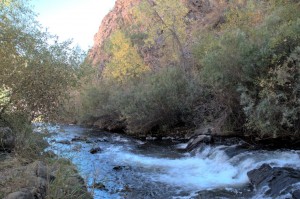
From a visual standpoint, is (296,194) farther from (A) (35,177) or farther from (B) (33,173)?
(B) (33,173)

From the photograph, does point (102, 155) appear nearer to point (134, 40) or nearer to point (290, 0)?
point (290, 0)

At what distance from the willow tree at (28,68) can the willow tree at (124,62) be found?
21.3 metres

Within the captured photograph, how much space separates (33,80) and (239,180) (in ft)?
27.4

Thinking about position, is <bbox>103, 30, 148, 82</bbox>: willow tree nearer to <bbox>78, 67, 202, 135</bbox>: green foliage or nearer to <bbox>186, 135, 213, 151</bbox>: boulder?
<bbox>78, 67, 202, 135</bbox>: green foliage

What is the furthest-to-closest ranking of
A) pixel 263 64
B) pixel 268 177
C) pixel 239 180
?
pixel 263 64
pixel 239 180
pixel 268 177

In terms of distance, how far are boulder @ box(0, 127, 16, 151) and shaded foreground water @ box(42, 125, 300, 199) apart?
1422mm

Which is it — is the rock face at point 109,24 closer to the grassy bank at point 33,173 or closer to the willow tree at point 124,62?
the willow tree at point 124,62

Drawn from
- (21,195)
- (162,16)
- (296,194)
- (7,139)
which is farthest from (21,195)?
(162,16)

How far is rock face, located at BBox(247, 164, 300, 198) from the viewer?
8406 millimetres

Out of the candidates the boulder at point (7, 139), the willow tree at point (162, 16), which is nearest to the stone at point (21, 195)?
the boulder at point (7, 139)

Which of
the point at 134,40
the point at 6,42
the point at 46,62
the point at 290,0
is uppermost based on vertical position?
the point at 134,40

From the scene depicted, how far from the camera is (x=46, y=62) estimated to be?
1230cm

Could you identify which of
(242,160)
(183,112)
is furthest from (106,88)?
(242,160)

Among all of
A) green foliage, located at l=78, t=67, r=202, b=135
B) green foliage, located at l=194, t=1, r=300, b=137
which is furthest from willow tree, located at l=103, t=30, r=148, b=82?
green foliage, located at l=194, t=1, r=300, b=137
